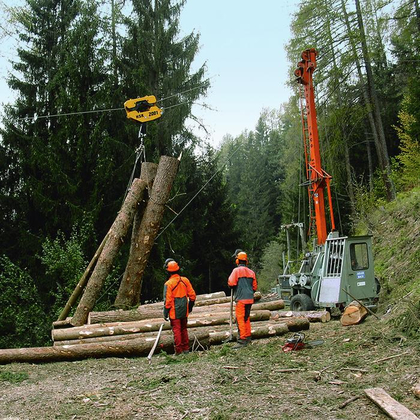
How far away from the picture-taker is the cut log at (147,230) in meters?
11.4

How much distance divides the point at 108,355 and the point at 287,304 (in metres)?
7.06

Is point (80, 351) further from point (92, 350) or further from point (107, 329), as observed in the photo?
point (107, 329)

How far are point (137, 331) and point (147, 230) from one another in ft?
8.98

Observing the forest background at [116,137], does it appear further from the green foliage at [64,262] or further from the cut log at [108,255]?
the cut log at [108,255]

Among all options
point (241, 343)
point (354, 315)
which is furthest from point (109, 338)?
point (354, 315)

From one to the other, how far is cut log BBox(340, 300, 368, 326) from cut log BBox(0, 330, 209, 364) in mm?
4108

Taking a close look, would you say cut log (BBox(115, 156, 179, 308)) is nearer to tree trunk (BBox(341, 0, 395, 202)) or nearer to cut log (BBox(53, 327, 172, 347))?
cut log (BBox(53, 327, 172, 347))

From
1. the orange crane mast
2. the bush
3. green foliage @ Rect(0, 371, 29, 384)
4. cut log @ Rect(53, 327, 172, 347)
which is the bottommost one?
green foliage @ Rect(0, 371, 29, 384)

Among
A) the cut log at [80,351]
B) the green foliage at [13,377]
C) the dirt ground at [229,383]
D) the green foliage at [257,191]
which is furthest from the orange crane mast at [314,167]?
the green foliage at [257,191]

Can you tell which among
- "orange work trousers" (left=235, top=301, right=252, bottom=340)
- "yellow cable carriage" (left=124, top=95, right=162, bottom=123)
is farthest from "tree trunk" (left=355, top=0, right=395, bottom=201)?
"orange work trousers" (left=235, top=301, right=252, bottom=340)

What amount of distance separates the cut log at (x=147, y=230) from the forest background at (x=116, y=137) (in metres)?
1.73

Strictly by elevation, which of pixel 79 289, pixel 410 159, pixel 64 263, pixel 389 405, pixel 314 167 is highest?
pixel 410 159

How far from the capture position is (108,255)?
36.4ft

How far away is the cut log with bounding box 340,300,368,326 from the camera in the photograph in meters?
10.1
